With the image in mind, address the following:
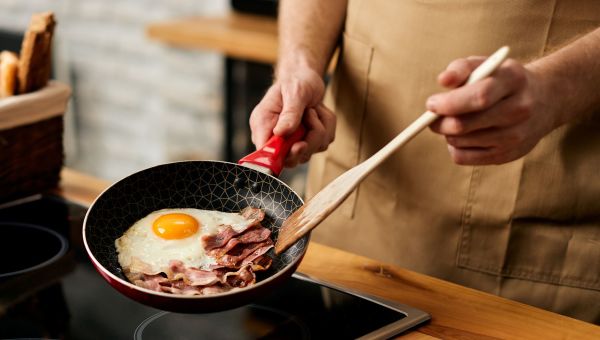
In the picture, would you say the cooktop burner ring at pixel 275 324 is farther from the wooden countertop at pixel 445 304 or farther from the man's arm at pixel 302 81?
the man's arm at pixel 302 81

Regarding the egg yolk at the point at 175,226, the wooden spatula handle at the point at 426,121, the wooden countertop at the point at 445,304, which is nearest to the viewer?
the wooden spatula handle at the point at 426,121

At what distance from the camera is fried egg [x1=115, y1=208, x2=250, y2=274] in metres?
1.03

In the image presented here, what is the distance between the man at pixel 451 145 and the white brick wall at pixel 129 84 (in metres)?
1.73

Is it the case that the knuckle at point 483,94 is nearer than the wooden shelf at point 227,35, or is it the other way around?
the knuckle at point 483,94

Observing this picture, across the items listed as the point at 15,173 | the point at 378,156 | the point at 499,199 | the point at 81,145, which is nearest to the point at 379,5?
the point at 499,199

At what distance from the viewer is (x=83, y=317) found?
39.8 inches

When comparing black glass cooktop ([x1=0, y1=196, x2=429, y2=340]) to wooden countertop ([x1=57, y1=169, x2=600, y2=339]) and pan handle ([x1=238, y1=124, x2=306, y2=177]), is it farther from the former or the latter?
pan handle ([x1=238, y1=124, x2=306, y2=177])

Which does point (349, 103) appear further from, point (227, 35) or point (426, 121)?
point (227, 35)

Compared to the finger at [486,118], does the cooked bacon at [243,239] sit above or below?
below

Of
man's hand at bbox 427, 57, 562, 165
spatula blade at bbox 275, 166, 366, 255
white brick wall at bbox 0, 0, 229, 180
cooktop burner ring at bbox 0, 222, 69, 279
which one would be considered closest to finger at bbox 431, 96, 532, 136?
man's hand at bbox 427, 57, 562, 165

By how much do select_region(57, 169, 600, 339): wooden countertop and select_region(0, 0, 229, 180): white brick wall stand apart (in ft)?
6.90

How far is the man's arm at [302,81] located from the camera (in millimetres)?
1166

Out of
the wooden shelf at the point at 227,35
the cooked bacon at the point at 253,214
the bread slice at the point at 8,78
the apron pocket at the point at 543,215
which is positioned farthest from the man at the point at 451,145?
the wooden shelf at the point at 227,35

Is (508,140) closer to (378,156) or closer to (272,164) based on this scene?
(378,156)
